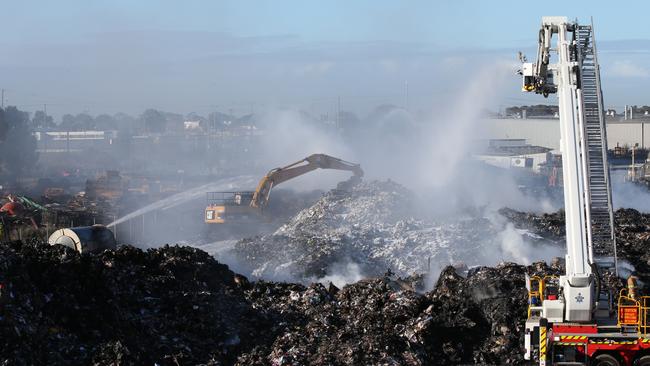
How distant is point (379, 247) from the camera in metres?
26.0

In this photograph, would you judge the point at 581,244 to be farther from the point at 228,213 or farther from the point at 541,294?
the point at 228,213

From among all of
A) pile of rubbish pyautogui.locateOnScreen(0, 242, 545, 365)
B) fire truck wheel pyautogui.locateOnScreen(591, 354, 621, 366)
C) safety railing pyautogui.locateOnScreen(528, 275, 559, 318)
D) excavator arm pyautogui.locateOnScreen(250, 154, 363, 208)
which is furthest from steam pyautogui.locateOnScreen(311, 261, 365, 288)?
fire truck wheel pyautogui.locateOnScreen(591, 354, 621, 366)

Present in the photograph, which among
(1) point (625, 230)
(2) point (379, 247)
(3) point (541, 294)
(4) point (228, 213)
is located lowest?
(2) point (379, 247)

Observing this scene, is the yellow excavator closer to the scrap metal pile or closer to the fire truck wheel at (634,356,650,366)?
the scrap metal pile

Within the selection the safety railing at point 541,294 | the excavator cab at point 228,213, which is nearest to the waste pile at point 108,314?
the safety railing at point 541,294

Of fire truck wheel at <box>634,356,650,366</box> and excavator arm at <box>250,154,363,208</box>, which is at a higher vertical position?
excavator arm at <box>250,154,363,208</box>

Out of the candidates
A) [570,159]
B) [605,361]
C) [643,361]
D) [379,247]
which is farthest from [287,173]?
[643,361]

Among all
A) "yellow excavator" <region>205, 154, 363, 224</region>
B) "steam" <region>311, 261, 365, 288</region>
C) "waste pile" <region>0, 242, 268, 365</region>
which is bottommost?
"steam" <region>311, 261, 365, 288</region>

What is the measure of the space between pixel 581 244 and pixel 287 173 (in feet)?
73.1

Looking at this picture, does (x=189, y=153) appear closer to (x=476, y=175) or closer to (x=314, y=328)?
(x=476, y=175)

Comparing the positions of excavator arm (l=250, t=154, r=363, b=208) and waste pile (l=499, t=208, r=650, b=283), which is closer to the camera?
waste pile (l=499, t=208, r=650, b=283)

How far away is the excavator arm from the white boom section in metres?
20.0

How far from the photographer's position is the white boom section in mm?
13367

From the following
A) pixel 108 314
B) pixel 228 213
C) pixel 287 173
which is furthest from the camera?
pixel 287 173
